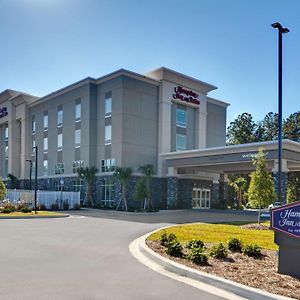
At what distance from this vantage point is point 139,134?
4288 cm

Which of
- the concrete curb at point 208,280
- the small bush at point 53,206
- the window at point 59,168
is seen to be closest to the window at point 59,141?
the window at point 59,168

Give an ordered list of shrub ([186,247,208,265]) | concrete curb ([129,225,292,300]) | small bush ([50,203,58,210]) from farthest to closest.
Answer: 1. small bush ([50,203,58,210])
2. shrub ([186,247,208,265])
3. concrete curb ([129,225,292,300])

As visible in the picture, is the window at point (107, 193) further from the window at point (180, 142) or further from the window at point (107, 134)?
the window at point (180, 142)

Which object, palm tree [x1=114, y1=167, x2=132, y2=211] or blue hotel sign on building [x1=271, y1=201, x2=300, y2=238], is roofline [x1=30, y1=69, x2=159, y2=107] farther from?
blue hotel sign on building [x1=271, y1=201, x2=300, y2=238]

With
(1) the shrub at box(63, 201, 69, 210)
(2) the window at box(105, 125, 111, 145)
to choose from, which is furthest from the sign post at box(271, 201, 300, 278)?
(2) the window at box(105, 125, 111, 145)

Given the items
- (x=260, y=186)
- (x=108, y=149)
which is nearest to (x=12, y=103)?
(x=108, y=149)

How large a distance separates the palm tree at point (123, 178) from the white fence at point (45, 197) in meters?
4.57

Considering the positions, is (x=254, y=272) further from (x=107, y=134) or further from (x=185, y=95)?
(x=185, y=95)

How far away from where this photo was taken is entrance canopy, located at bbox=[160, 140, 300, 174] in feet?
106

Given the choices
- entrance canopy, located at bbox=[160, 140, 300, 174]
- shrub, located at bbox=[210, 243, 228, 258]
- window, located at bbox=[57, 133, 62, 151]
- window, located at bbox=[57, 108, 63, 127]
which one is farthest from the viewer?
window, located at bbox=[57, 133, 62, 151]

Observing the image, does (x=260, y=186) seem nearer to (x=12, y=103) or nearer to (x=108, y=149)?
(x=108, y=149)

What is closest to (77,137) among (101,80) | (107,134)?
(107,134)

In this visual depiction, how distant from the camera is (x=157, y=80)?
45031 millimetres

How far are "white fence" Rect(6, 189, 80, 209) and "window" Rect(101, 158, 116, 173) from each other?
4805mm
